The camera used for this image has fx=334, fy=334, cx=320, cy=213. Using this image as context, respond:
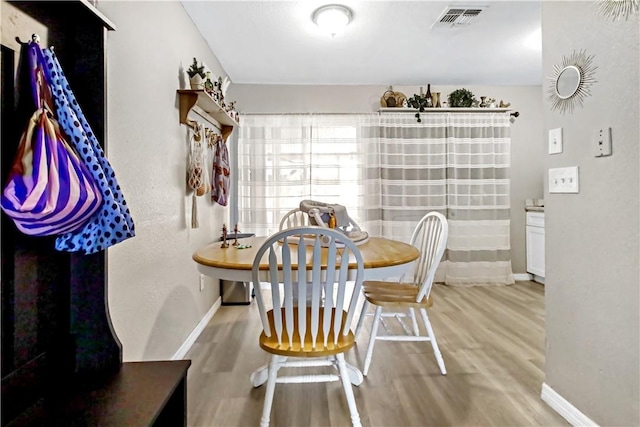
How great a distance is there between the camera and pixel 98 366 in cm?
78

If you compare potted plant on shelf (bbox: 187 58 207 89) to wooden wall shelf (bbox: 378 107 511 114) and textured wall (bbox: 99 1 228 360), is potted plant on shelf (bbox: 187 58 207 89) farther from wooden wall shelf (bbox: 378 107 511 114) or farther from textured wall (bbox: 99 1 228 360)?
wooden wall shelf (bbox: 378 107 511 114)

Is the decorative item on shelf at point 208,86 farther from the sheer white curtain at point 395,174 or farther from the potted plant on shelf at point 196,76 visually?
the sheer white curtain at point 395,174

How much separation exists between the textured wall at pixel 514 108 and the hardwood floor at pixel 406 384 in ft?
5.58

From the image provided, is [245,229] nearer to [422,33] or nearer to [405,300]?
[405,300]

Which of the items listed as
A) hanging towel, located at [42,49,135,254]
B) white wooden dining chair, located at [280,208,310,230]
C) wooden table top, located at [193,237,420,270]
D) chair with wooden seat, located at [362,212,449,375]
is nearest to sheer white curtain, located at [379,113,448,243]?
white wooden dining chair, located at [280,208,310,230]

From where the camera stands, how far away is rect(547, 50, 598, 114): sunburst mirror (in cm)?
143

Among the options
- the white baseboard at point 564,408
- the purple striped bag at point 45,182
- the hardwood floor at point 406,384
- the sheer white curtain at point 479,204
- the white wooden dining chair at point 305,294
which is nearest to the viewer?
the purple striped bag at point 45,182

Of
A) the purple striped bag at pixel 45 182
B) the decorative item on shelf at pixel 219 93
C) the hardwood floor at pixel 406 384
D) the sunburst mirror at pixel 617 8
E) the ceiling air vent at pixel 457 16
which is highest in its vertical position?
the ceiling air vent at pixel 457 16

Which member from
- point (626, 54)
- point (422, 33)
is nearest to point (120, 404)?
point (626, 54)

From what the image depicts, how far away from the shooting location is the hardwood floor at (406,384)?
1.57 m

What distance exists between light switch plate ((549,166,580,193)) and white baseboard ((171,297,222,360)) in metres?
2.31

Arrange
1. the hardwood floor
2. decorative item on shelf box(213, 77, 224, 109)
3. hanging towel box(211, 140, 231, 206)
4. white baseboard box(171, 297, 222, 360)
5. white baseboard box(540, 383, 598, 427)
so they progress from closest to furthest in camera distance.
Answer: white baseboard box(540, 383, 598, 427) < the hardwood floor < white baseboard box(171, 297, 222, 360) < decorative item on shelf box(213, 77, 224, 109) < hanging towel box(211, 140, 231, 206)

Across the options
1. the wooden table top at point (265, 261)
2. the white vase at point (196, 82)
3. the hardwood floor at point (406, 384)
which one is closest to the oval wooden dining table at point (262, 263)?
the wooden table top at point (265, 261)

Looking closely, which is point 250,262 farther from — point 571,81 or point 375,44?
point 375,44
